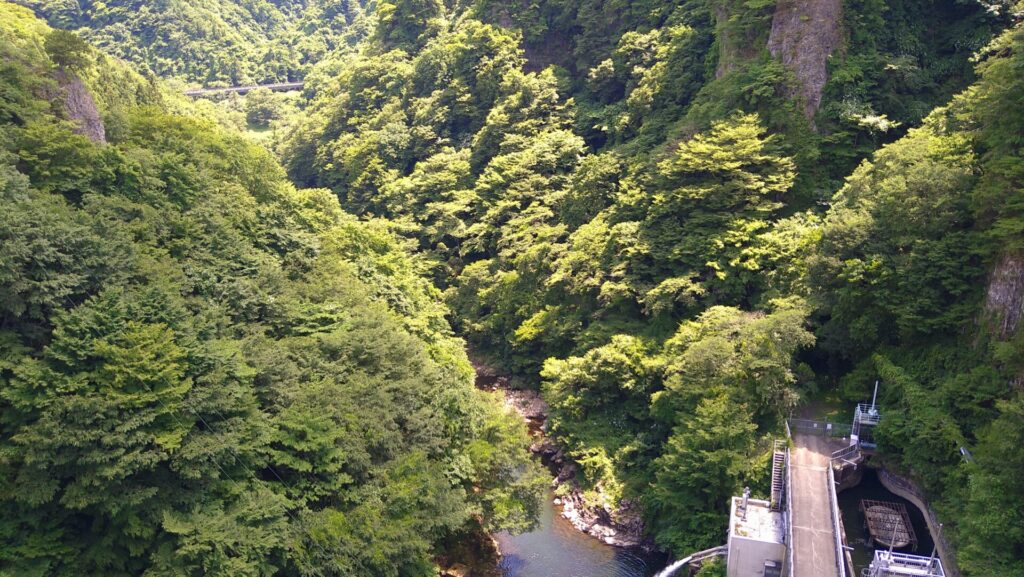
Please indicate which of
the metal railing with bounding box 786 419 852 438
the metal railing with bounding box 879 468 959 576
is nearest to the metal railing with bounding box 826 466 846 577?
the metal railing with bounding box 786 419 852 438

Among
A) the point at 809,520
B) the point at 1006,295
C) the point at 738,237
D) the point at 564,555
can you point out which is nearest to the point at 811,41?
the point at 738,237

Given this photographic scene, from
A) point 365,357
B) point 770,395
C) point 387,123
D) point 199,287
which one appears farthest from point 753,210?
point 387,123

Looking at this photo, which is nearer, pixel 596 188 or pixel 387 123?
pixel 596 188

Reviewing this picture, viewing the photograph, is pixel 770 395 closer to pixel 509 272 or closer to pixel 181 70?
pixel 509 272

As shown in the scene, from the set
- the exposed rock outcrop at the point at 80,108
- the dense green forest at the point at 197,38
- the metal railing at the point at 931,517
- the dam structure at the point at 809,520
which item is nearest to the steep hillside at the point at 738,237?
the metal railing at the point at 931,517

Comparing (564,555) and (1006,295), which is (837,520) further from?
(564,555)

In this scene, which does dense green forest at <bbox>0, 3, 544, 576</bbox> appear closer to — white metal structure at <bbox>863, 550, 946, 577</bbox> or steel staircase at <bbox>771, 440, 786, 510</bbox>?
steel staircase at <bbox>771, 440, 786, 510</bbox>
